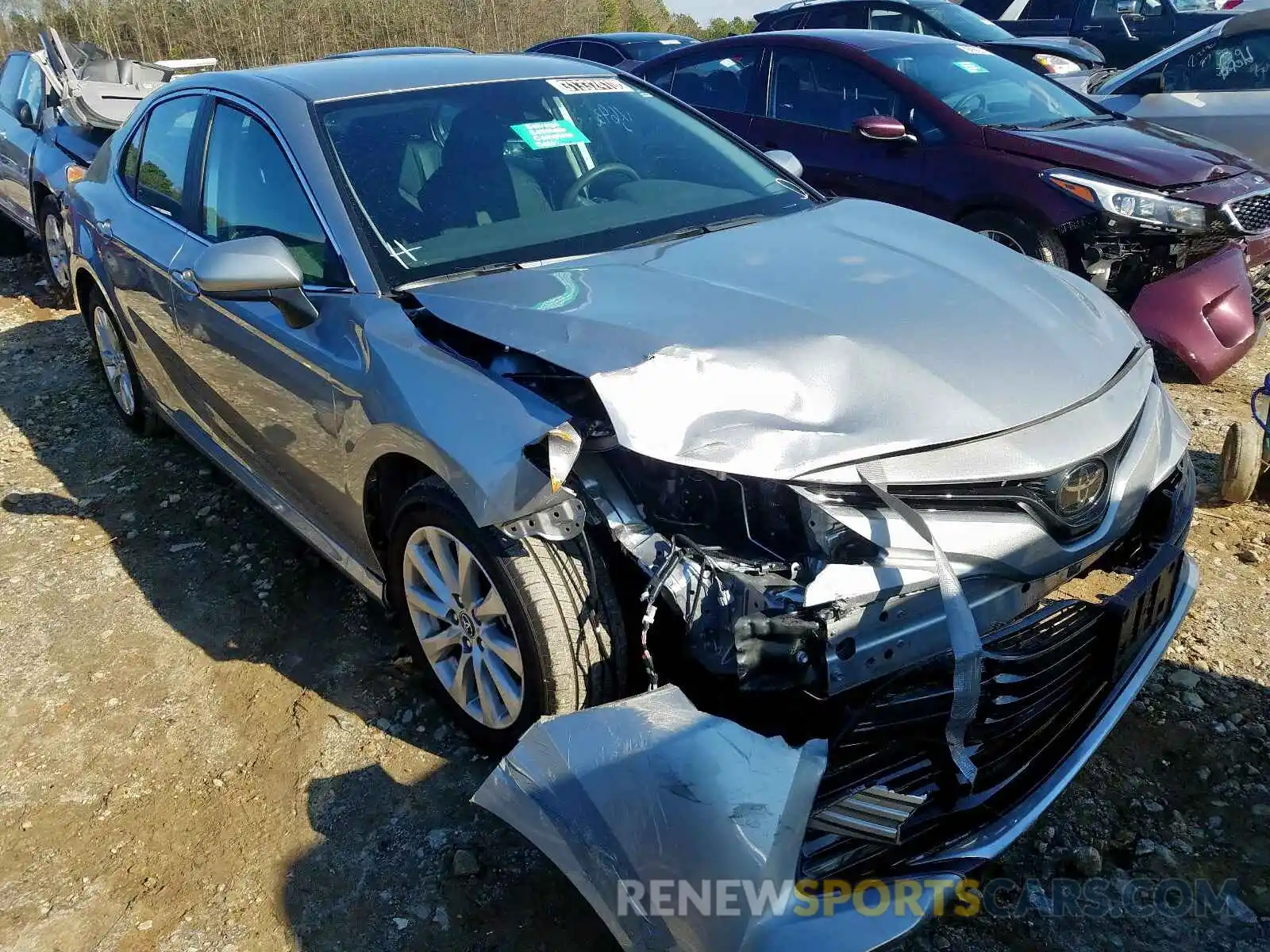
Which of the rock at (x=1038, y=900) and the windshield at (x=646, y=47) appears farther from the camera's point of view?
the windshield at (x=646, y=47)

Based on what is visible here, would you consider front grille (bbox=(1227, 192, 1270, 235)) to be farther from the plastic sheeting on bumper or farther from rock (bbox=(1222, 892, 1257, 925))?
the plastic sheeting on bumper

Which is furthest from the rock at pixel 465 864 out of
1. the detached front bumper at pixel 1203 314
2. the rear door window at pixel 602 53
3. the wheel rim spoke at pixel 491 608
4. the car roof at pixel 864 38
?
the rear door window at pixel 602 53

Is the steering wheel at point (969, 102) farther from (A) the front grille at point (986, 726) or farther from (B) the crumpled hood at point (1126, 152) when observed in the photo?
(A) the front grille at point (986, 726)

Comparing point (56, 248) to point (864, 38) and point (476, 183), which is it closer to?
point (476, 183)

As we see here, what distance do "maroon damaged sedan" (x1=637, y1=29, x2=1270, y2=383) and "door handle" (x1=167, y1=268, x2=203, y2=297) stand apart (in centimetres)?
364

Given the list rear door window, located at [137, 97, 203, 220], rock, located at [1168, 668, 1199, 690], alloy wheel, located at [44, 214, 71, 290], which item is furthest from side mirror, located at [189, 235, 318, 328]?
alloy wheel, located at [44, 214, 71, 290]

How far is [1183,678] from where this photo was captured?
279 centimetres

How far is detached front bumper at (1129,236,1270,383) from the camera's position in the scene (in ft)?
14.3

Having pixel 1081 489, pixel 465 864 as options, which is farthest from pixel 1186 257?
pixel 465 864

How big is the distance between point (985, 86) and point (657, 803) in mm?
5221

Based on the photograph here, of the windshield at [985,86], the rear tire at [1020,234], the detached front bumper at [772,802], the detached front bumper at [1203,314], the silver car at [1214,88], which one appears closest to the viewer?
the detached front bumper at [772,802]

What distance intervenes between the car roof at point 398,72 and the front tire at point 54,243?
373 centimetres

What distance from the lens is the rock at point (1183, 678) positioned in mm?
2762

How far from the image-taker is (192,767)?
2768 mm
